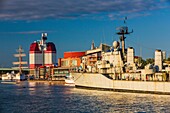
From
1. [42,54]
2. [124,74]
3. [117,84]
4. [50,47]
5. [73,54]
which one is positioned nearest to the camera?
[117,84]

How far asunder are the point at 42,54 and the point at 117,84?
359 feet

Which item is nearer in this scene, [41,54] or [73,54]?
[73,54]

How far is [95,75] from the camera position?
54969 mm

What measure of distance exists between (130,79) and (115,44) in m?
10.2

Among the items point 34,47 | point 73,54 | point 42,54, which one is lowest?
point 73,54

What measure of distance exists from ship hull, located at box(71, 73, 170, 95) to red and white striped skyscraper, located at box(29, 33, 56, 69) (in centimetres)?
9839

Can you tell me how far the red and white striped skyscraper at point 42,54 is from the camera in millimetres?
156500

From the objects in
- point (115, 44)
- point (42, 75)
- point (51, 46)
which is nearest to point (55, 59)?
point (51, 46)

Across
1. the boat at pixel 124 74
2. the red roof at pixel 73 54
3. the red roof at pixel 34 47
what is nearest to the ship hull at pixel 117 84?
the boat at pixel 124 74

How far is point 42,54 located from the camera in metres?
158

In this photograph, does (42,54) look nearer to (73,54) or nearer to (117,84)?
(73,54)

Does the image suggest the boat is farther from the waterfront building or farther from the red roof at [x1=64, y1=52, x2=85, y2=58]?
the waterfront building

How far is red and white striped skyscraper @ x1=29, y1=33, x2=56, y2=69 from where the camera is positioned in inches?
6161

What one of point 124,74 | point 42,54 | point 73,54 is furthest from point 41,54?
point 124,74
